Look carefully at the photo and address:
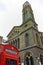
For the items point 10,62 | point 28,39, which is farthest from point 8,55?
point 28,39

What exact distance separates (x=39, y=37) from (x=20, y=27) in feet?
15.2

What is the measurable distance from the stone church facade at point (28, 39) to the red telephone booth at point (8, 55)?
14.3 meters

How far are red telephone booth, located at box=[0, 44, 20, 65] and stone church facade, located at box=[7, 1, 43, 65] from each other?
14.3m

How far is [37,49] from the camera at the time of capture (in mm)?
23766

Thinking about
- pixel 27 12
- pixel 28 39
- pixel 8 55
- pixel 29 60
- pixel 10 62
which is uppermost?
pixel 27 12

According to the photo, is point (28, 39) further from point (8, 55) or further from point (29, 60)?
point (8, 55)

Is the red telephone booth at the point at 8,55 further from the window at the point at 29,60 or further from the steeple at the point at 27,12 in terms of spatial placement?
the steeple at the point at 27,12

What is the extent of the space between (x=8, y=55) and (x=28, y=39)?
17297 mm

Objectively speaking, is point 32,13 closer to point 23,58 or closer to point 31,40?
point 31,40

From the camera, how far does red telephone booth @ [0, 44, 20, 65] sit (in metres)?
8.08

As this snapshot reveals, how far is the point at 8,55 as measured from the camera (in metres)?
8.41

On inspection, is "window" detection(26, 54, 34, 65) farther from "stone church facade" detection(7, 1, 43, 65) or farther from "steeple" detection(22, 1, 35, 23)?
"steeple" detection(22, 1, 35, 23)

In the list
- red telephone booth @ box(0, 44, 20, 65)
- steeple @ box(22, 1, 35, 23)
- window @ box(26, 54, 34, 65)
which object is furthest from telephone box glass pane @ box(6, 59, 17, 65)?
steeple @ box(22, 1, 35, 23)

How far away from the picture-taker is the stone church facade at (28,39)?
931 inches
